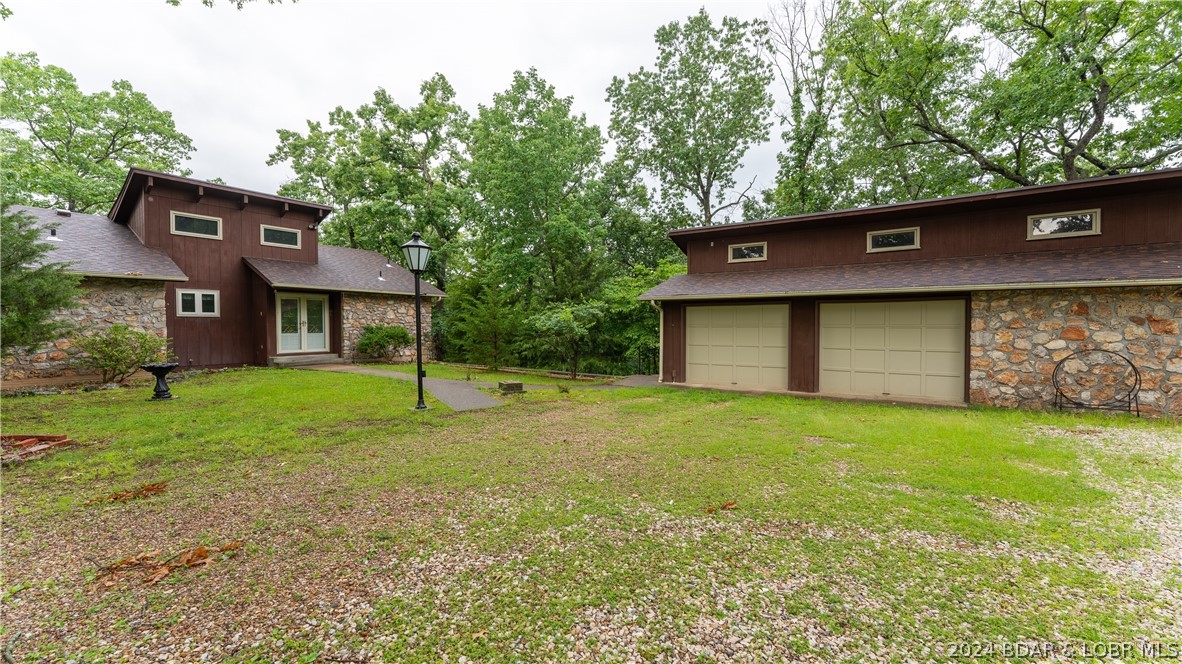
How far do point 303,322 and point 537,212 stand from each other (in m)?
8.12

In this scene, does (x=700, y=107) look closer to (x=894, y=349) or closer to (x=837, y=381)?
(x=894, y=349)

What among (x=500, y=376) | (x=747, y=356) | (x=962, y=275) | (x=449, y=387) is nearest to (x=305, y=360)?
(x=500, y=376)

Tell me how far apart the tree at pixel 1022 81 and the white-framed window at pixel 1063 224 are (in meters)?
7.41

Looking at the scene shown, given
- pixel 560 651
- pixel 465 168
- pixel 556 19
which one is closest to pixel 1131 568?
pixel 560 651

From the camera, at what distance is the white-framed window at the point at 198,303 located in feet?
37.6

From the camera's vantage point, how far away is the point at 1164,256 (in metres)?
7.02

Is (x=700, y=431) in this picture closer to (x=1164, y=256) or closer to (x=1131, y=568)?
Result: (x=1131, y=568)

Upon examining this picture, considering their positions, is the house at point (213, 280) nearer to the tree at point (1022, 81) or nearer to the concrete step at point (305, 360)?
the concrete step at point (305, 360)

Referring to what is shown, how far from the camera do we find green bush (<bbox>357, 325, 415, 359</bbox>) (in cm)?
1386

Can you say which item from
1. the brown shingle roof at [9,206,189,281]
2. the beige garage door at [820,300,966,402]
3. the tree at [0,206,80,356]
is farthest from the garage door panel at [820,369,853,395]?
the brown shingle roof at [9,206,189,281]

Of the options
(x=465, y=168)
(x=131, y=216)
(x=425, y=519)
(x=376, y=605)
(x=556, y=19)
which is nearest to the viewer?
(x=376, y=605)

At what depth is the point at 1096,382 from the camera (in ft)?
23.4

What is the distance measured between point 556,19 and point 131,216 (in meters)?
12.8

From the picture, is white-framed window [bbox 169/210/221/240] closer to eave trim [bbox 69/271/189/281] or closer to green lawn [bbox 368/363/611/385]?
eave trim [bbox 69/271/189/281]
